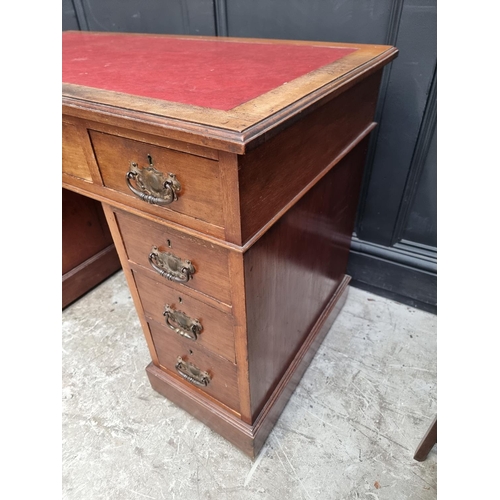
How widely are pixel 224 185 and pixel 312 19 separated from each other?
94cm

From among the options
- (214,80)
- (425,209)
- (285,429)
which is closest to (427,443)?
(285,429)

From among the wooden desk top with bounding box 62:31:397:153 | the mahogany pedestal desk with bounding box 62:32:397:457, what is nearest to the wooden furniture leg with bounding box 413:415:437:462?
the mahogany pedestal desk with bounding box 62:32:397:457

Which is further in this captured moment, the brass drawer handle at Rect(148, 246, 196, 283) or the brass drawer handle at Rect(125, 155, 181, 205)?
the brass drawer handle at Rect(148, 246, 196, 283)

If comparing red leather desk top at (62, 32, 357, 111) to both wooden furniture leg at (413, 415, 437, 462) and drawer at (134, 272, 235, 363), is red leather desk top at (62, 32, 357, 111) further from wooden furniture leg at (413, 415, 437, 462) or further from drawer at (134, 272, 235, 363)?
wooden furniture leg at (413, 415, 437, 462)

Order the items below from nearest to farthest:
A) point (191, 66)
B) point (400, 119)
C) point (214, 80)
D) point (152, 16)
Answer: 1. point (214, 80)
2. point (191, 66)
3. point (400, 119)
4. point (152, 16)

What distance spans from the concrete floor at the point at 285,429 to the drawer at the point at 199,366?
0.19m

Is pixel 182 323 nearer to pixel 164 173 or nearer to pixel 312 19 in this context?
pixel 164 173

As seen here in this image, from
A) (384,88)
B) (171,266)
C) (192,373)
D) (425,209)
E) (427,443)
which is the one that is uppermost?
(384,88)

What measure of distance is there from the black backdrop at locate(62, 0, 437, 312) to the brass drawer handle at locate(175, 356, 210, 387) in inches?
33.9

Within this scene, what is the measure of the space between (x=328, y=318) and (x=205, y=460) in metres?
0.63

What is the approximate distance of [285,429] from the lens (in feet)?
3.79

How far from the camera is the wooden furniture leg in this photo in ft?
3.23

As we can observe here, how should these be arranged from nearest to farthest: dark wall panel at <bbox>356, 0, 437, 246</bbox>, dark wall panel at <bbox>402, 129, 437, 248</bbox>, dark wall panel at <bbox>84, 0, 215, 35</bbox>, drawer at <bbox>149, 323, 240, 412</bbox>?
drawer at <bbox>149, 323, 240, 412</bbox>, dark wall panel at <bbox>356, 0, 437, 246</bbox>, dark wall panel at <bbox>402, 129, 437, 248</bbox>, dark wall panel at <bbox>84, 0, 215, 35</bbox>

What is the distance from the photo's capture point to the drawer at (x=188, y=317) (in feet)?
2.77
